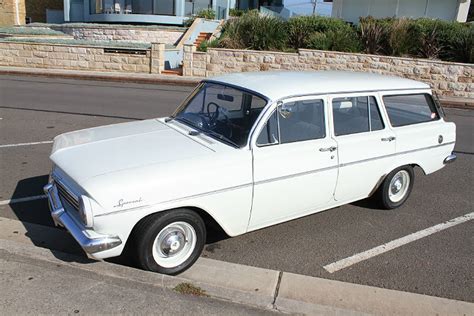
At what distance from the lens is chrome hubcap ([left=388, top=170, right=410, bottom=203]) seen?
16.4ft

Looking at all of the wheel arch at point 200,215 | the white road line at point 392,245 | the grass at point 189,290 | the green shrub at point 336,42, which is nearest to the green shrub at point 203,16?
the green shrub at point 336,42

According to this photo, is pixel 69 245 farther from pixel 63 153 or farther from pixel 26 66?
pixel 26 66

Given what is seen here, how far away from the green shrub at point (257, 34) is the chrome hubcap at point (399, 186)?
13402mm

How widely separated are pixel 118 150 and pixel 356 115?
2.48 metres

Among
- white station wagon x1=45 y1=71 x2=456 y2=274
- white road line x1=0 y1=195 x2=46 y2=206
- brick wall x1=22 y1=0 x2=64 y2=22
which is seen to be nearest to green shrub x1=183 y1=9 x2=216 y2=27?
brick wall x1=22 y1=0 x2=64 y2=22

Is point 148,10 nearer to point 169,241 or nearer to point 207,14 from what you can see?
point 207,14

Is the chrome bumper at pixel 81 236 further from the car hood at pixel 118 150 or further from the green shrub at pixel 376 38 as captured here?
the green shrub at pixel 376 38

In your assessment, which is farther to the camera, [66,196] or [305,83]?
[305,83]

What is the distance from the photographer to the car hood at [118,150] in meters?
3.37

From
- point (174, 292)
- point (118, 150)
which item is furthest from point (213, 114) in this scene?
point (174, 292)

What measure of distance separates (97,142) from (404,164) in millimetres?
3352

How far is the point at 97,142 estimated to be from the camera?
3.88 meters

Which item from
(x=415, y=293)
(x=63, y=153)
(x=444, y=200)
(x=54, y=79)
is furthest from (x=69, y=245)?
(x=54, y=79)

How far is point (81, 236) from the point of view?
3.16 m
